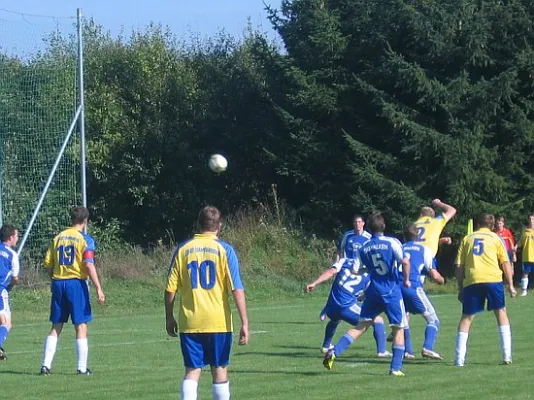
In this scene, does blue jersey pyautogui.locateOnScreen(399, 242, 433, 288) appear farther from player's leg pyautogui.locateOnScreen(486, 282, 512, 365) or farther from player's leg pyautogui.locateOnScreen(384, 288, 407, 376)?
player's leg pyautogui.locateOnScreen(384, 288, 407, 376)

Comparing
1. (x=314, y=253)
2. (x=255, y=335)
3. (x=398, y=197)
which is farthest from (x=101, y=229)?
(x=255, y=335)

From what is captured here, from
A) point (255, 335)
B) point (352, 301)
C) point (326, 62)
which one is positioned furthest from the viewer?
point (326, 62)

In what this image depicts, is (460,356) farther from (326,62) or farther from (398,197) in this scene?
(326,62)

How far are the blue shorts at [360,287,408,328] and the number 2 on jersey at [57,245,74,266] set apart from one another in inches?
144

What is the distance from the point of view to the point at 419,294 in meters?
15.0

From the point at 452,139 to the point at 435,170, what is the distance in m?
1.66

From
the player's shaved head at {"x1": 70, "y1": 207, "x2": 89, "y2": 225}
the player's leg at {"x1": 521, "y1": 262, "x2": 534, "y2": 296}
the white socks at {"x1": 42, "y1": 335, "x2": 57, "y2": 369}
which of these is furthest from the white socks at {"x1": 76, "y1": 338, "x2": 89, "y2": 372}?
the player's leg at {"x1": 521, "y1": 262, "x2": 534, "y2": 296}

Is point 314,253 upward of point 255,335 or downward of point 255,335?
upward

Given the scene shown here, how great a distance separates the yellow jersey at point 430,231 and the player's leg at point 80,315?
5.00m

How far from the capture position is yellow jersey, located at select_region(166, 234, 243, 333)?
9414 mm

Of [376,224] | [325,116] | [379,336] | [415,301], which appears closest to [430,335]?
[415,301]

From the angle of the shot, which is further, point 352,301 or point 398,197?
point 398,197

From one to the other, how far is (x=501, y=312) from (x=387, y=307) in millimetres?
1765

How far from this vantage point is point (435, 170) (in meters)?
35.3
